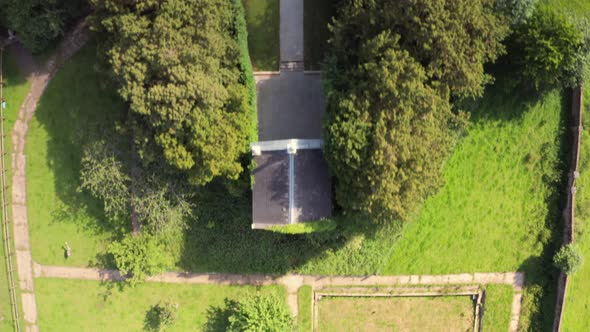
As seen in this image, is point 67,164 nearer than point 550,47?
No

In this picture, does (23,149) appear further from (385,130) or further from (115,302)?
(385,130)

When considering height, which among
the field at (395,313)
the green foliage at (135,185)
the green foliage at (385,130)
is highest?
the green foliage at (385,130)

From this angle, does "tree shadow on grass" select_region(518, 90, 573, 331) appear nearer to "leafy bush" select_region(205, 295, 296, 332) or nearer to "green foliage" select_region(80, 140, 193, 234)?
"leafy bush" select_region(205, 295, 296, 332)

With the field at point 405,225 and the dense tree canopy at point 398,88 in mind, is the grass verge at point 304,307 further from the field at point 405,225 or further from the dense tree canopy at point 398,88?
the dense tree canopy at point 398,88

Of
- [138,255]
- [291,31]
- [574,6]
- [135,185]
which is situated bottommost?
[138,255]

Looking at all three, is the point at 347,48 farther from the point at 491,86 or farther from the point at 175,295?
the point at 175,295

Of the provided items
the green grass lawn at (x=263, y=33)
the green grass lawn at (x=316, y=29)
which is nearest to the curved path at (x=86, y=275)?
the green grass lawn at (x=263, y=33)

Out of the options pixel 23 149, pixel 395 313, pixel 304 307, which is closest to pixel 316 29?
pixel 304 307
